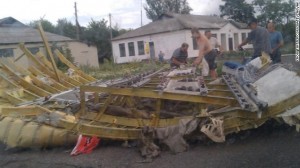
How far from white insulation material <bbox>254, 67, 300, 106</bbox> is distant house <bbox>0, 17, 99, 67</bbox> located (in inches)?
786

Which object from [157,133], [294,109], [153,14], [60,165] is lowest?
[60,165]

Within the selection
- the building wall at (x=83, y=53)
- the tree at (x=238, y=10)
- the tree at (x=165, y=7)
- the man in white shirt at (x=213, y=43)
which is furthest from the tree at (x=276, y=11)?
the man in white shirt at (x=213, y=43)

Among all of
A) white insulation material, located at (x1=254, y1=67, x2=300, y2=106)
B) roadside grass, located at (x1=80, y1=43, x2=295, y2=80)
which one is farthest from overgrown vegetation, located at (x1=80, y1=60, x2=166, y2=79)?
white insulation material, located at (x1=254, y1=67, x2=300, y2=106)

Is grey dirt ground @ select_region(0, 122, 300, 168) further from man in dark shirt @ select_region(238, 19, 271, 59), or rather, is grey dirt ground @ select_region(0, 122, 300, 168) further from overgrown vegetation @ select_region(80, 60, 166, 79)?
overgrown vegetation @ select_region(80, 60, 166, 79)

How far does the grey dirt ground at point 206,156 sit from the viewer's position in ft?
13.5

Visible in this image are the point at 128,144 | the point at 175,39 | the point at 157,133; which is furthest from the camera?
the point at 175,39

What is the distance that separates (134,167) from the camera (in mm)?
4457

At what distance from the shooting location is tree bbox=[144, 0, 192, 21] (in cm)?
6163

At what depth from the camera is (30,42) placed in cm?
2658

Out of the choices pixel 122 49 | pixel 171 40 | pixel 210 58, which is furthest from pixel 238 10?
pixel 210 58

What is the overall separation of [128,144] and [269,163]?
2077 millimetres

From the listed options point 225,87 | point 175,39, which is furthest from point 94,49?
point 225,87

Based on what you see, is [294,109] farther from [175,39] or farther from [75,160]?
[175,39]

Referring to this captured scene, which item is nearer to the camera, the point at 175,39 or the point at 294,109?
the point at 294,109
